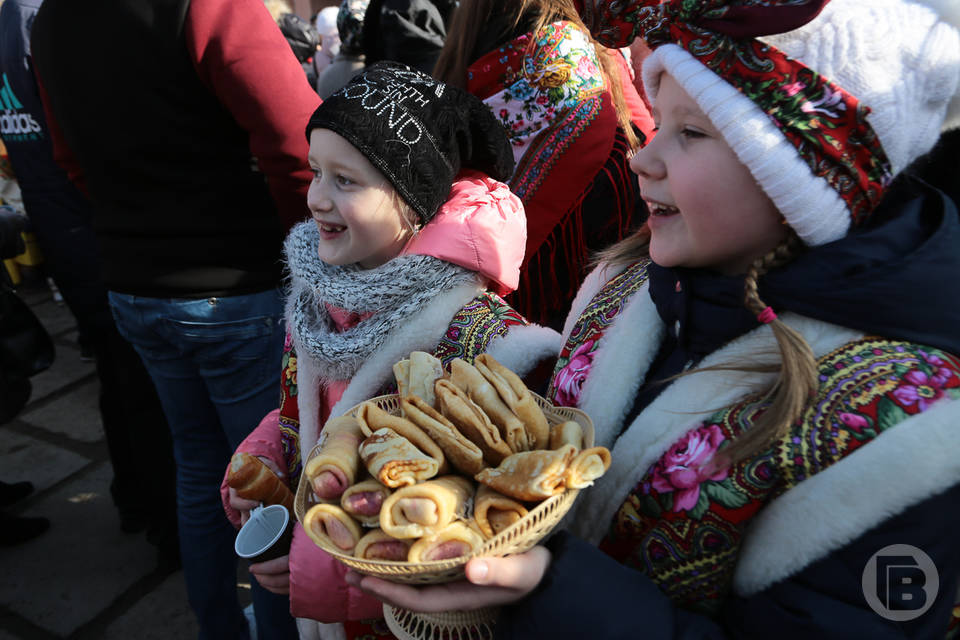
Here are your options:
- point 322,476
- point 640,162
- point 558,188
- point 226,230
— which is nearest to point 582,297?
point 640,162

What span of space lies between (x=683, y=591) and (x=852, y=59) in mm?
840

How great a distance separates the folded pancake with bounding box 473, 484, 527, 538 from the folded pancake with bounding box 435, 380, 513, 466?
0.07 m

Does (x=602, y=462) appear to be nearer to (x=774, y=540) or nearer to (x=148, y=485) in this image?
(x=774, y=540)

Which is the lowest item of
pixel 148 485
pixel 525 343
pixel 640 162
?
pixel 148 485

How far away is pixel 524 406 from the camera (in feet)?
3.23

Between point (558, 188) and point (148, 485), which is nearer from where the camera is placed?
point (558, 188)

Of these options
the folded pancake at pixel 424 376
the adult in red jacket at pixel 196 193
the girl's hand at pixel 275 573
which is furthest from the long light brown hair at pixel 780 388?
the adult in red jacket at pixel 196 193

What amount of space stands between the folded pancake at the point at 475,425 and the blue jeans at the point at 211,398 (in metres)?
1.22

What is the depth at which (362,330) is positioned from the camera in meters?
1.47

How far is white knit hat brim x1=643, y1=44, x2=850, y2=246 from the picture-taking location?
0.94 meters

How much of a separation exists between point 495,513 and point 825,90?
78 cm

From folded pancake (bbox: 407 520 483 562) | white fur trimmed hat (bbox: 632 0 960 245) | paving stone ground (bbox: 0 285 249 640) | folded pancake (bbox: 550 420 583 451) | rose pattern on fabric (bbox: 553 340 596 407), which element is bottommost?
paving stone ground (bbox: 0 285 249 640)

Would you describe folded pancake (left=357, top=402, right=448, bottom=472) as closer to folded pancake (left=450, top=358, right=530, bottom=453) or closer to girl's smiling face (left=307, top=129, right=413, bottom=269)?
folded pancake (left=450, top=358, right=530, bottom=453)

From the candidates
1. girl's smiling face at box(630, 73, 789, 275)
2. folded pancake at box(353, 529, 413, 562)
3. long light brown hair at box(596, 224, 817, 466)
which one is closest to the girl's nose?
girl's smiling face at box(630, 73, 789, 275)
